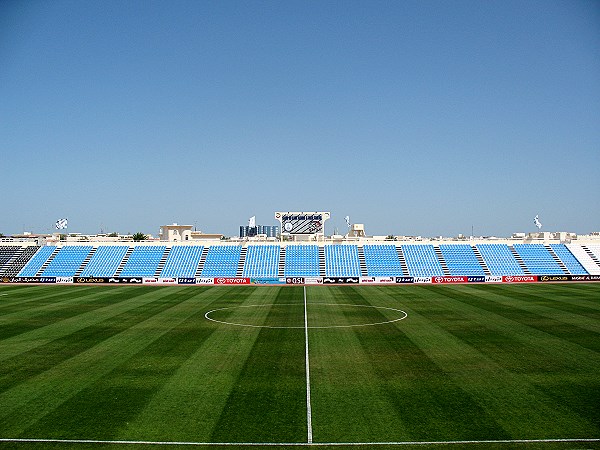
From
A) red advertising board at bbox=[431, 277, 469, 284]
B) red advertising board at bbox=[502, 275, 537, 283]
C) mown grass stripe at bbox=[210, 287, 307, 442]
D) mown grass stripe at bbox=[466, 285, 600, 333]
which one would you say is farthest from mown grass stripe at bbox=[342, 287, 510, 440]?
red advertising board at bbox=[502, 275, 537, 283]

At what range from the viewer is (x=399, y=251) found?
75625mm

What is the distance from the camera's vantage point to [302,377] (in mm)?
19641

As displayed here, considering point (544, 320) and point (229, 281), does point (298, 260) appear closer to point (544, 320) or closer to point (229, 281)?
point (229, 281)

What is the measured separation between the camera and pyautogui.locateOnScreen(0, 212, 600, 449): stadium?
14398mm

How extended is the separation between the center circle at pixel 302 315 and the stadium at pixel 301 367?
16 cm

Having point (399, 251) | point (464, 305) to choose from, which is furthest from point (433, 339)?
point (399, 251)

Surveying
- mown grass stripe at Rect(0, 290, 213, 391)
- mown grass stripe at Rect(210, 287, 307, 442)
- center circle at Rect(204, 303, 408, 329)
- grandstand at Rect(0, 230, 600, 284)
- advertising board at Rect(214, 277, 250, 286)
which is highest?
grandstand at Rect(0, 230, 600, 284)

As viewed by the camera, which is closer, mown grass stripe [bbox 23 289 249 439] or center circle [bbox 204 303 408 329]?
mown grass stripe [bbox 23 289 249 439]

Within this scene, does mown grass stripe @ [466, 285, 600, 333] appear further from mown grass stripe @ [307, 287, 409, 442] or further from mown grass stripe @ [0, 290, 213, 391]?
mown grass stripe @ [0, 290, 213, 391]

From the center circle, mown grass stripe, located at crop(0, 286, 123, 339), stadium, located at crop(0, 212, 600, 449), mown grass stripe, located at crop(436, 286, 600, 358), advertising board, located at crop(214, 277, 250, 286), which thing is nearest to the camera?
stadium, located at crop(0, 212, 600, 449)

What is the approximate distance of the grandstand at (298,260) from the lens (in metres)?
68.2

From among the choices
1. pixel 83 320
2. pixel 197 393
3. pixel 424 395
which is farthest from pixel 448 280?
pixel 197 393

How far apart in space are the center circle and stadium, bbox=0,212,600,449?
157mm

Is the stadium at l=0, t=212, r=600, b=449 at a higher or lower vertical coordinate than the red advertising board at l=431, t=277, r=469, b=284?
lower
